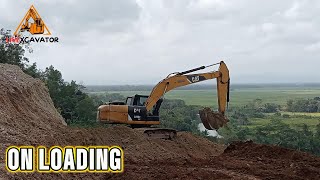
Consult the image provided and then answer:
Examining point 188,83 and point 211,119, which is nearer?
point 211,119

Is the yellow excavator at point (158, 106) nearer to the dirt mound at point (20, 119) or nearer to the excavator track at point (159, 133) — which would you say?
the excavator track at point (159, 133)

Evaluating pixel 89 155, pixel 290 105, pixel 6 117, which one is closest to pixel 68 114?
pixel 6 117

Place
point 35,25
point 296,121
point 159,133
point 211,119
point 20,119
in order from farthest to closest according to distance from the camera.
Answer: point 296,121, point 35,25, point 159,133, point 211,119, point 20,119

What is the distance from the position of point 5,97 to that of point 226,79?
9003 millimetres

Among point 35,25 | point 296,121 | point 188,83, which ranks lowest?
point 296,121

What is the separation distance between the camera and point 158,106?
18.3 metres

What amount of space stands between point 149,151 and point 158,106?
284 cm

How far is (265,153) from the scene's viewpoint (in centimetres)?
1495

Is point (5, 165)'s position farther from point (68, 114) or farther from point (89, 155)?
point (68, 114)

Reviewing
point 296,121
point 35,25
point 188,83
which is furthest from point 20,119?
point 296,121

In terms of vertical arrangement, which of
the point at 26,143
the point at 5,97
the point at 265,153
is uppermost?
the point at 5,97

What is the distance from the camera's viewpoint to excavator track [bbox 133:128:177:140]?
17.8m

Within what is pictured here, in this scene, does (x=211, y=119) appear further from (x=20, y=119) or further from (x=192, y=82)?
(x=20, y=119)

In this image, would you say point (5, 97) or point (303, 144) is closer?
point (5, 97)
